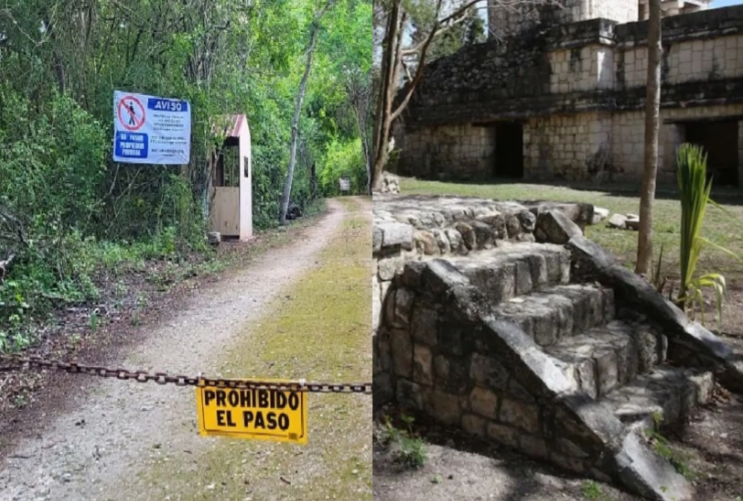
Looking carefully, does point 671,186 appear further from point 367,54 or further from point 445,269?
point 367,54

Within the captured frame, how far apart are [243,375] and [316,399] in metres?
0.18

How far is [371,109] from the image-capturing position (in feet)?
5.43

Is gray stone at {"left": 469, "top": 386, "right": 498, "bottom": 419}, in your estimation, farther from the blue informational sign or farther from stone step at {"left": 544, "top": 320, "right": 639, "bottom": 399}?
the blue informational sign

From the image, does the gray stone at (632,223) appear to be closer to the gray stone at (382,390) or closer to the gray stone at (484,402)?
the gray stone at (484,402)

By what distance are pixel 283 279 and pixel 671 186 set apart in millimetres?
867

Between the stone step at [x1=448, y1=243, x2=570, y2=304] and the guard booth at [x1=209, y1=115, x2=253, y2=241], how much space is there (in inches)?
19.9

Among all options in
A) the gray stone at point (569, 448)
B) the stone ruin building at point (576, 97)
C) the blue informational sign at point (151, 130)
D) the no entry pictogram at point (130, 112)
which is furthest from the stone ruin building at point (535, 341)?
the no entry pictogram at point (130, 112)

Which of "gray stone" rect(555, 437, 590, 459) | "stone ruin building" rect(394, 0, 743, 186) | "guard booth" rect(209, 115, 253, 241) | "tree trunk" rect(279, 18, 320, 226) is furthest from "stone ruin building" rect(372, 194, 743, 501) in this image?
"guard booth" rect(209, 115, 253, 241)

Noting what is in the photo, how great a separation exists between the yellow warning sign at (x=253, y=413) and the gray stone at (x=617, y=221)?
766 mm

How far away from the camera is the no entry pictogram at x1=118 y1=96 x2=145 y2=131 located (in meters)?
1.74

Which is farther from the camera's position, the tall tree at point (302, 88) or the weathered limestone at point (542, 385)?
the tall tree at point (302, 88)

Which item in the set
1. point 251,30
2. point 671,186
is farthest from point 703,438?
point 251,30

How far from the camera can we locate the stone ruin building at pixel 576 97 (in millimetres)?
1386

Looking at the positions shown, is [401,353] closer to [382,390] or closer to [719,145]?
[382,390]
